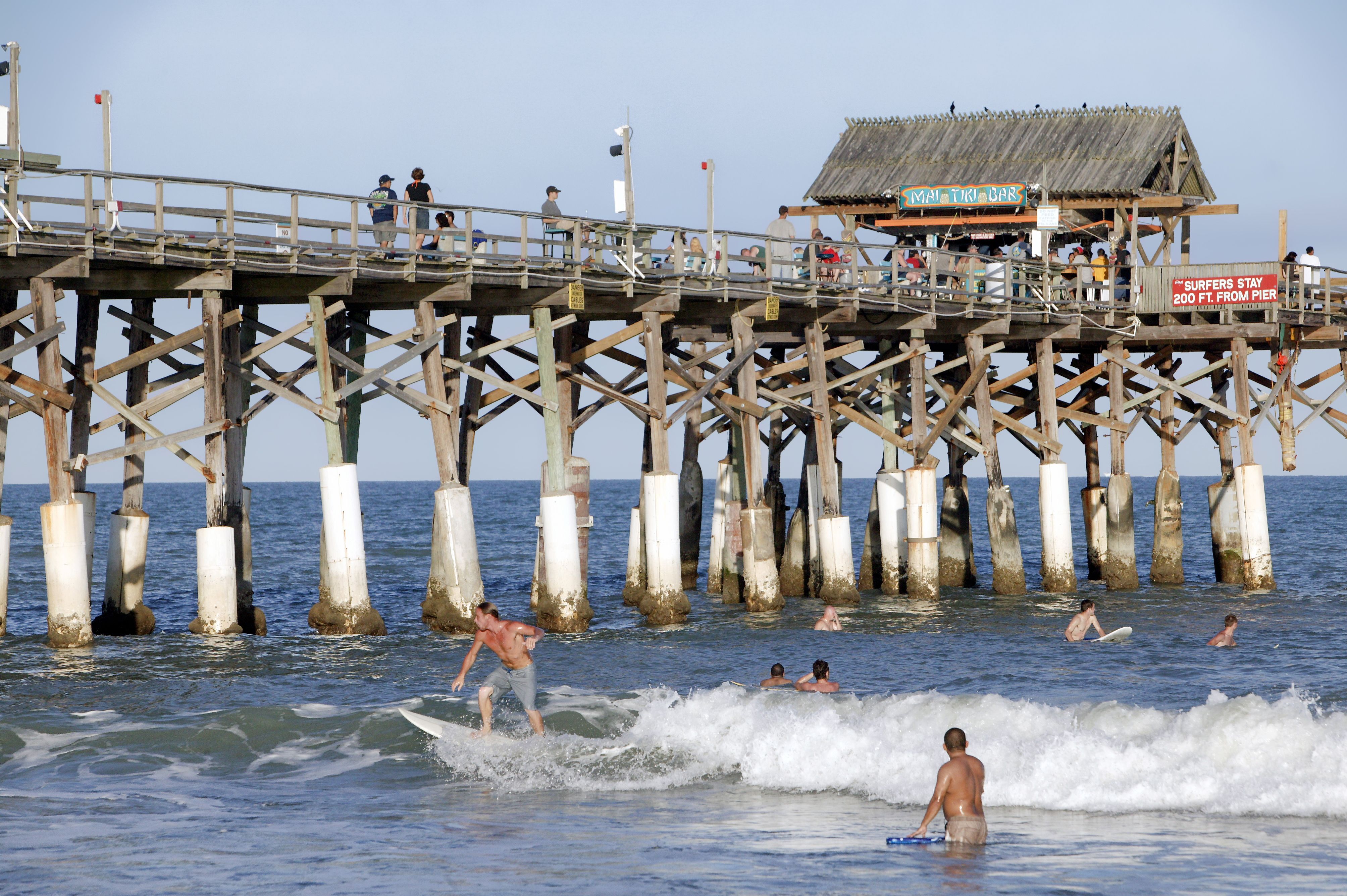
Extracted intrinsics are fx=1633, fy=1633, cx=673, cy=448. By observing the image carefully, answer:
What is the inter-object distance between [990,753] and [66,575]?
1005 cm

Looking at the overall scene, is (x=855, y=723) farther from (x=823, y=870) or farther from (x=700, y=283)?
(x=700, y=283)

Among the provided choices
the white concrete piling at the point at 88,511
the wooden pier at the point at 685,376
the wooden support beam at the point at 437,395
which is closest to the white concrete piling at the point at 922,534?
the wooden pier at the point at 685,376

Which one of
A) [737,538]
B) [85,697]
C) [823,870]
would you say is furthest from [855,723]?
[737,538]

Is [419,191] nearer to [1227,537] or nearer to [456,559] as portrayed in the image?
[456,559]

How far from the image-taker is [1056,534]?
26578 millimetres

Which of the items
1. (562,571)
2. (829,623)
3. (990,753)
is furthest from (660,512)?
(990,753)

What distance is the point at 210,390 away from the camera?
737 inches

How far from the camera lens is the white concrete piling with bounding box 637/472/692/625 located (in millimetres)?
21469

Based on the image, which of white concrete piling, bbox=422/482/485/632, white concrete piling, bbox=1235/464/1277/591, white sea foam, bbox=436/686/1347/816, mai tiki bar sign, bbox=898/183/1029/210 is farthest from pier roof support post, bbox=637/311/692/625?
white concrete piling, bbox=1235/464/1277/591

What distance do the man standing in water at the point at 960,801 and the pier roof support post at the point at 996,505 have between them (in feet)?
47.6

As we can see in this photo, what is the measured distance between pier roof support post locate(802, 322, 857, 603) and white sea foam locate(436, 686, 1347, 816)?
22.5ft

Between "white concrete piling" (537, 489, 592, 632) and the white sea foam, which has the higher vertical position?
"white concrete piling" (537, 489, 592, 632)

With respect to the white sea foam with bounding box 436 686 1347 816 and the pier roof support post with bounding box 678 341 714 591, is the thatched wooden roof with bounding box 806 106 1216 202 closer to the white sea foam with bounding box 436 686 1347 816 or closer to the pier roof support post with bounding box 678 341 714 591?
the pier roof support post with bounding box 678 341 714 591

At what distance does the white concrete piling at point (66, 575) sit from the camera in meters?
17.6
